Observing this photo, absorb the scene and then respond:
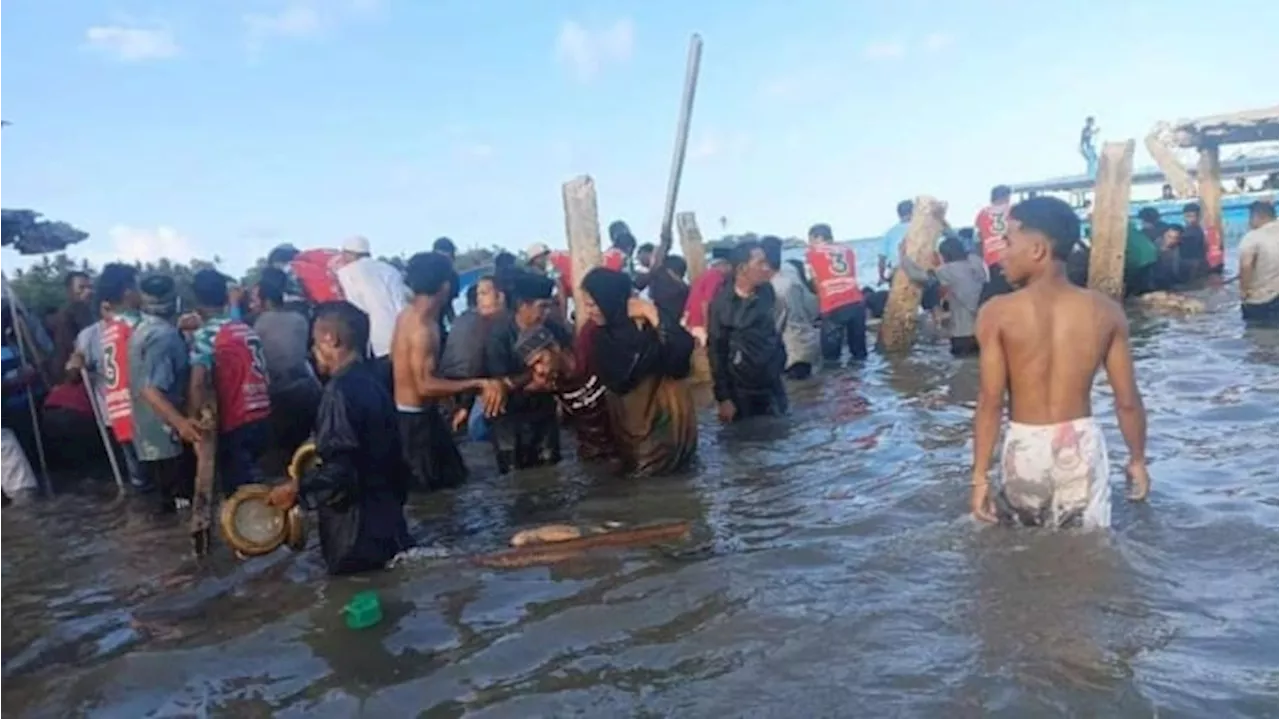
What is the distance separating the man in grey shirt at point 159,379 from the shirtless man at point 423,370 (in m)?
1.32

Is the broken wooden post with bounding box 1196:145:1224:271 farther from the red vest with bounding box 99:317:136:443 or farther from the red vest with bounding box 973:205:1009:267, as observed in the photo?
the red vest with bounding box 99:317:136:443

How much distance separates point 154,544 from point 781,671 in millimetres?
5066

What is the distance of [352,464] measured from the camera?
538 centimetres

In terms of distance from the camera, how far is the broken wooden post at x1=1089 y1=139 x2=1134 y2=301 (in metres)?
15.9

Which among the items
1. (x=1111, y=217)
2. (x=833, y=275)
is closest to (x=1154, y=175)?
(x=1111, y=217)

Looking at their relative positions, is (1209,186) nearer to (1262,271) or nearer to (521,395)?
(1262,271)

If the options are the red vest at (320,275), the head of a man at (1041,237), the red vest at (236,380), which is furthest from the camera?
the red vest at (320,275)

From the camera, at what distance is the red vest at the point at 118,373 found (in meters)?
7.80

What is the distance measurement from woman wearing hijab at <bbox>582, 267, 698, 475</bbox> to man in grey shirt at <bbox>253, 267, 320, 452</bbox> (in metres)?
2.71

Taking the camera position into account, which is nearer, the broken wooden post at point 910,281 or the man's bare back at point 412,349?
the man's bare back at point 412,349

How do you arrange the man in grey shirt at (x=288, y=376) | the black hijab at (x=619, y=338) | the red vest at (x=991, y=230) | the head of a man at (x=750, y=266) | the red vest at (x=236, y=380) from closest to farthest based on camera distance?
the black hijab at (x=619, y=338)
the red vest at (x=236, y=380)
the man in grey shirt at (x=288, y=376)
the head of a man at (x=750, y=266)
the red vest at (x=991, y=230)

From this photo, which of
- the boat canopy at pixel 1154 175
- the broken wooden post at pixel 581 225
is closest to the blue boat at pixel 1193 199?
the boat canopy at pixel 1154 175

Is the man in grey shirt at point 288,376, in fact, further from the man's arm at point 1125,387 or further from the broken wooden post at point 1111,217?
the broken wooden post at point 1111,217

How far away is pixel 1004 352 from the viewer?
15.7 feet
